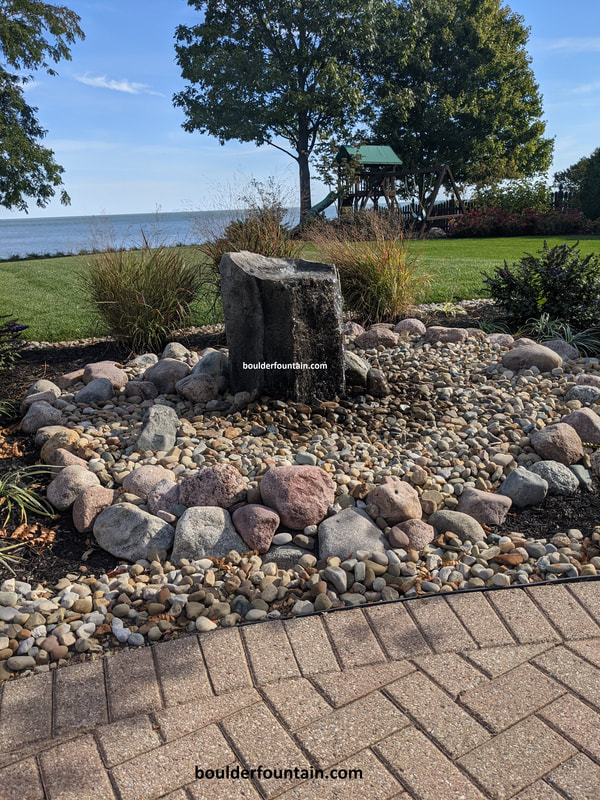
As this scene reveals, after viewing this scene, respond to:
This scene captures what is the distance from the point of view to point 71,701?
5.41 ft

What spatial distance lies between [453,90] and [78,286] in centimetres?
2062

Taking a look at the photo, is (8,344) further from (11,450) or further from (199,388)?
(199,388)

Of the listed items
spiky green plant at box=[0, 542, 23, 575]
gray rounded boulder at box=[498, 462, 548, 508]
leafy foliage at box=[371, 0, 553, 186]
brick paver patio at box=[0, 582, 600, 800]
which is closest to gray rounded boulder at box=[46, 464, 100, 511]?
spiky green plant at box=[0, 542, 23, 575]

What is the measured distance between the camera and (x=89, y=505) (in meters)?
2.50

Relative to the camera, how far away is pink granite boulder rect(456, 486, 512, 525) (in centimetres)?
254

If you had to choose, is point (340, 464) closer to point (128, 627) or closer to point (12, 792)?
point (128, 627)

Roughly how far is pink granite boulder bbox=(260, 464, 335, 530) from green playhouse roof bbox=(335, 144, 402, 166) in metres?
16.1

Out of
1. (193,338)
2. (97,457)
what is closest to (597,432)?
(97,457)

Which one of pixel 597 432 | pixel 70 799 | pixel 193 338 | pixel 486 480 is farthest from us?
pixel 193 338

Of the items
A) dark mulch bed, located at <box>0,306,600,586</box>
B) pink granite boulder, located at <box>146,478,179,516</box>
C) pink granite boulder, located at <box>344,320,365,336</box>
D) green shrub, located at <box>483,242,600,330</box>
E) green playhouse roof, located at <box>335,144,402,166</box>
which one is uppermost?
green playhouse roof, located at <box>335,144,402,166</box>

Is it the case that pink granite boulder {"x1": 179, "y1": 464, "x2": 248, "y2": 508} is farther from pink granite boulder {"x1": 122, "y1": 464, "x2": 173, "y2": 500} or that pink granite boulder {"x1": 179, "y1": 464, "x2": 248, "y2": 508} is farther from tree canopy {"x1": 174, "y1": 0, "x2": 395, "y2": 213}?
tree canopy {"x1": 174, "y1": 0, "x2": 395, "y2": 213}

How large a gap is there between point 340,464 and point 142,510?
0.96m

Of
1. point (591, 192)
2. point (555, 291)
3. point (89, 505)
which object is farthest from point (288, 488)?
point (591, 192)

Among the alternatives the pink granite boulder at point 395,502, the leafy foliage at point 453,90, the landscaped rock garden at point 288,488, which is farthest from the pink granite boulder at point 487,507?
the leafy foliage at point 453,90
